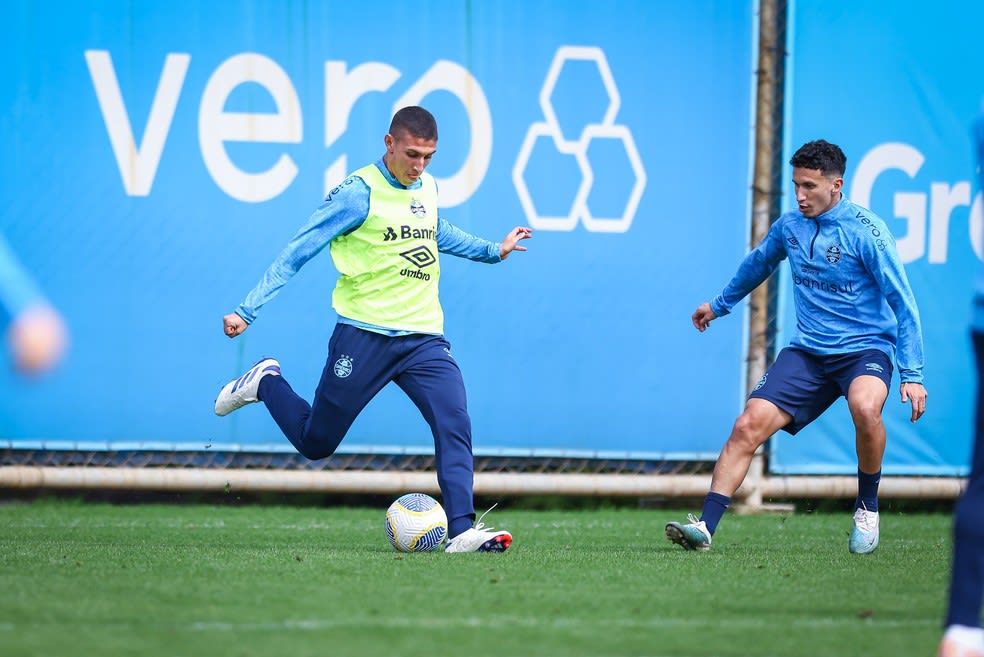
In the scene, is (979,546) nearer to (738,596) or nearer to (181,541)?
(738,596)

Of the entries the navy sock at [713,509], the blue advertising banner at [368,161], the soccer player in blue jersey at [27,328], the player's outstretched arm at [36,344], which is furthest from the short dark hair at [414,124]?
the player's outstretched arm at [36,344]

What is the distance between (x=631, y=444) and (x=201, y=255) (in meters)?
2.96

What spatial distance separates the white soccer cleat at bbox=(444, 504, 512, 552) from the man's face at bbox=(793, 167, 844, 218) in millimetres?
2077

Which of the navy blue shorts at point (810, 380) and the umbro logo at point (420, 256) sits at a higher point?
the umbro logo at point (420, 256)

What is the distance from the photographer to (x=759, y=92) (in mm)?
9578

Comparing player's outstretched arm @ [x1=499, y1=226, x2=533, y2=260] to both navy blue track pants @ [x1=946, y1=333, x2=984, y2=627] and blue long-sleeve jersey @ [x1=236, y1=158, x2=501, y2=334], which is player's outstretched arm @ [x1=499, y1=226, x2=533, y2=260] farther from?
navy blue track pants @ [x1=946, y1=333, x2=984, y2=627]

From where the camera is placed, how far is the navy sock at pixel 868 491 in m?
6.95

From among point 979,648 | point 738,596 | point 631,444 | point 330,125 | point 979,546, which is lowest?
point 631,444

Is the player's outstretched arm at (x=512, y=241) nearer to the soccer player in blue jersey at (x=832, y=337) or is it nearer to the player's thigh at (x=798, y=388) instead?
the soccer player in blue jersey at (x=832, y=337)

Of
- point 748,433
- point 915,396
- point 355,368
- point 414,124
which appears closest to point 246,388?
point 355,368

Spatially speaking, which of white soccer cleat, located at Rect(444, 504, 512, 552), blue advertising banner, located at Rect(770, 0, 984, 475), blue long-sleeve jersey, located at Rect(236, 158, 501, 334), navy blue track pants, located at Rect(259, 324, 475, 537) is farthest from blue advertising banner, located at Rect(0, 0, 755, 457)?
white soccer cleat, located at Rect(444, 504, 512, 552)

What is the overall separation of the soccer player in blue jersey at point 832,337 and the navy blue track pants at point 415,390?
3.25 ft

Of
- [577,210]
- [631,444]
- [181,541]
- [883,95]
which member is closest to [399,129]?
[181,541]

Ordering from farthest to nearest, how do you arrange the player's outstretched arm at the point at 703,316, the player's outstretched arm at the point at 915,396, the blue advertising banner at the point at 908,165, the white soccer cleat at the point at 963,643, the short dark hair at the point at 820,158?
1. the blue advertising banner at the point at 908,165
2. the player's outstretched arm at the point at 703,316
3. the short dark hair at the point at 820,158
4. the player's outstretched arm at the point at 915,396
5. the white soccer cleat at the point at 963,643
